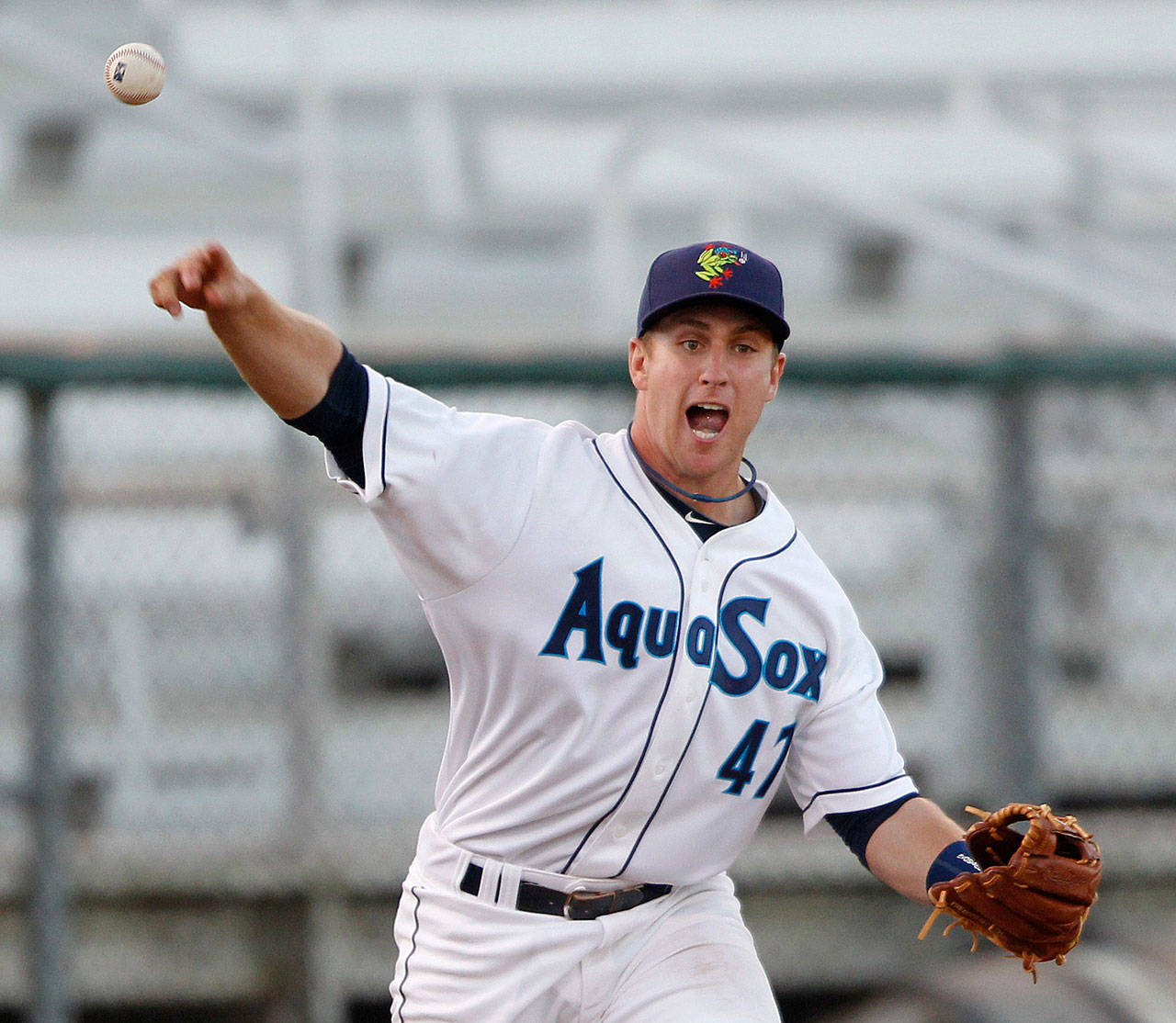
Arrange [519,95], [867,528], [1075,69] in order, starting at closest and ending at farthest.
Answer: [867,528]
[519,95]
[1075,69]

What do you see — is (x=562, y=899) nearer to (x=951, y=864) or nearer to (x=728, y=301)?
(x=951, y=864)

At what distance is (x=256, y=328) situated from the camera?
5.89 ft

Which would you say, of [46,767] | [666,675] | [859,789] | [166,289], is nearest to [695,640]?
[666,675]

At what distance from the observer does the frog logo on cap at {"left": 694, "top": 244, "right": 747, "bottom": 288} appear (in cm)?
216

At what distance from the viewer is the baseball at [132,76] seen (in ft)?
6.54

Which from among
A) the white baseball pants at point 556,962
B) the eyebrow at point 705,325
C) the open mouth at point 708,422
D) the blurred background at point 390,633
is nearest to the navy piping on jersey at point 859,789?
the white baseball pants at point 556,962

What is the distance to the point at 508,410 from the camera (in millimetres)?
4020

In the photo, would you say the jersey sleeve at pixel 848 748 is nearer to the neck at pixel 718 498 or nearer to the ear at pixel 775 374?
the neck at pixel 718 498

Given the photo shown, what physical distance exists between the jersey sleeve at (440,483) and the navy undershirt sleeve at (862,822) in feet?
2.33

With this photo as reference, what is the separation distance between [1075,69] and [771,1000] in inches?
256

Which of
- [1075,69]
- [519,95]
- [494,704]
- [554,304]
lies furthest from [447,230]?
[494,704]

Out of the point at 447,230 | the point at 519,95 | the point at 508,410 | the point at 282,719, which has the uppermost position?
the point at 519,95

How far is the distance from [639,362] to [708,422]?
177mm

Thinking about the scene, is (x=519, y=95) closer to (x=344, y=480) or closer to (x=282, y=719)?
(x=282, y=719)
